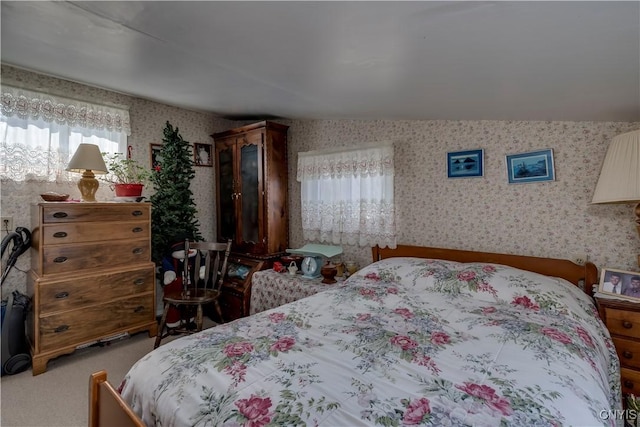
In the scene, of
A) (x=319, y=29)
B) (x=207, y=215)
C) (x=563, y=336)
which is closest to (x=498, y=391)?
(x=563, y=336)

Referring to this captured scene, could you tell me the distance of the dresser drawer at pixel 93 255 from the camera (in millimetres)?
2379

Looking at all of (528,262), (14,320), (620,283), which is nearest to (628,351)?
(620,283)

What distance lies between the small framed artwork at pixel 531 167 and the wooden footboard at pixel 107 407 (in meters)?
2.54

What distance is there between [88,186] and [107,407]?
2.15 m

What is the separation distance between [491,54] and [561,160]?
50.4 inches

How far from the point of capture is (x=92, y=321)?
255cm

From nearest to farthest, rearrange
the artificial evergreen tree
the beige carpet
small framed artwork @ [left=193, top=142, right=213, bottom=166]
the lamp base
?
the beige carpet < the lamp base < the artificial evergreen tree < small framed artwork @ [left=193, top=142, right=213, bottom=166]

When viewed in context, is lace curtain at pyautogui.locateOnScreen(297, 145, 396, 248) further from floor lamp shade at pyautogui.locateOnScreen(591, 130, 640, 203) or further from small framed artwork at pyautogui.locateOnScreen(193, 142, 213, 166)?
floor lamp shade at pyautogui.locateOnScreen(591, 130, 640, 203)

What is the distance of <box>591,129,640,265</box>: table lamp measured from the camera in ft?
5.43

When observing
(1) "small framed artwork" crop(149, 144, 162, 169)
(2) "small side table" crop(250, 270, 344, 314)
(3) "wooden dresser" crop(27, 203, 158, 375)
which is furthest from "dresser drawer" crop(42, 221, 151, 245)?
(2) "small side table" crop(250, 270, 344, 314)

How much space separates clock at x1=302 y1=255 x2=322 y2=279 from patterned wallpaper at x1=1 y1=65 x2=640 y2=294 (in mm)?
376

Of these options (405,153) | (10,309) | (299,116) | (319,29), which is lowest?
(10,309)

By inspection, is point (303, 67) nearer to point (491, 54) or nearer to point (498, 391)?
point (491, 54)

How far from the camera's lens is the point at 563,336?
→ 4.57 feet
